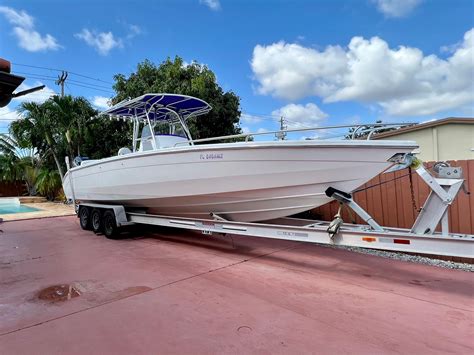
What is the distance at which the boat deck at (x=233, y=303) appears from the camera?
2424mm

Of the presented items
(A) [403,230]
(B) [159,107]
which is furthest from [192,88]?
(A) [403,230]

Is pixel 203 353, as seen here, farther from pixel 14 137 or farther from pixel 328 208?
pixel 14 137

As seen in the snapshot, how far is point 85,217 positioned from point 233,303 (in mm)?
5910

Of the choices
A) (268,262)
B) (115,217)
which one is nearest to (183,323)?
(268,262)

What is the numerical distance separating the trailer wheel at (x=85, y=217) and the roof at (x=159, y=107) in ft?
8.24

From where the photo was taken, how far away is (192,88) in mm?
11289

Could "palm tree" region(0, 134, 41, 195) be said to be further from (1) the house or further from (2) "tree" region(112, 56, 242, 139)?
(1) the house

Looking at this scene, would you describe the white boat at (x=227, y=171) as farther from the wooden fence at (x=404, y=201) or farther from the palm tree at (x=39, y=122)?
the palm tree at (x=39, y=122)

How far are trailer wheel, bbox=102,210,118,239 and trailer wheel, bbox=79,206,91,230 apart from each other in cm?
105

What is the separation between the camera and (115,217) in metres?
6.39

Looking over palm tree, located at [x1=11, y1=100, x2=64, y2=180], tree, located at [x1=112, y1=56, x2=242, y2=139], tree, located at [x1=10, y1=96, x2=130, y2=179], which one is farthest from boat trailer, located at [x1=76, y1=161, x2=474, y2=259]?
palm tree, located at [x1=11, y1=100, x2=64, y2=180]

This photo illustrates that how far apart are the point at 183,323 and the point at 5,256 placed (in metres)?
4.44

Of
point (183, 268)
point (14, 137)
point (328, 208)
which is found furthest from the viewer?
point (14, 137)

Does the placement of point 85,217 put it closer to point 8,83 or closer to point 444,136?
point 8,83
